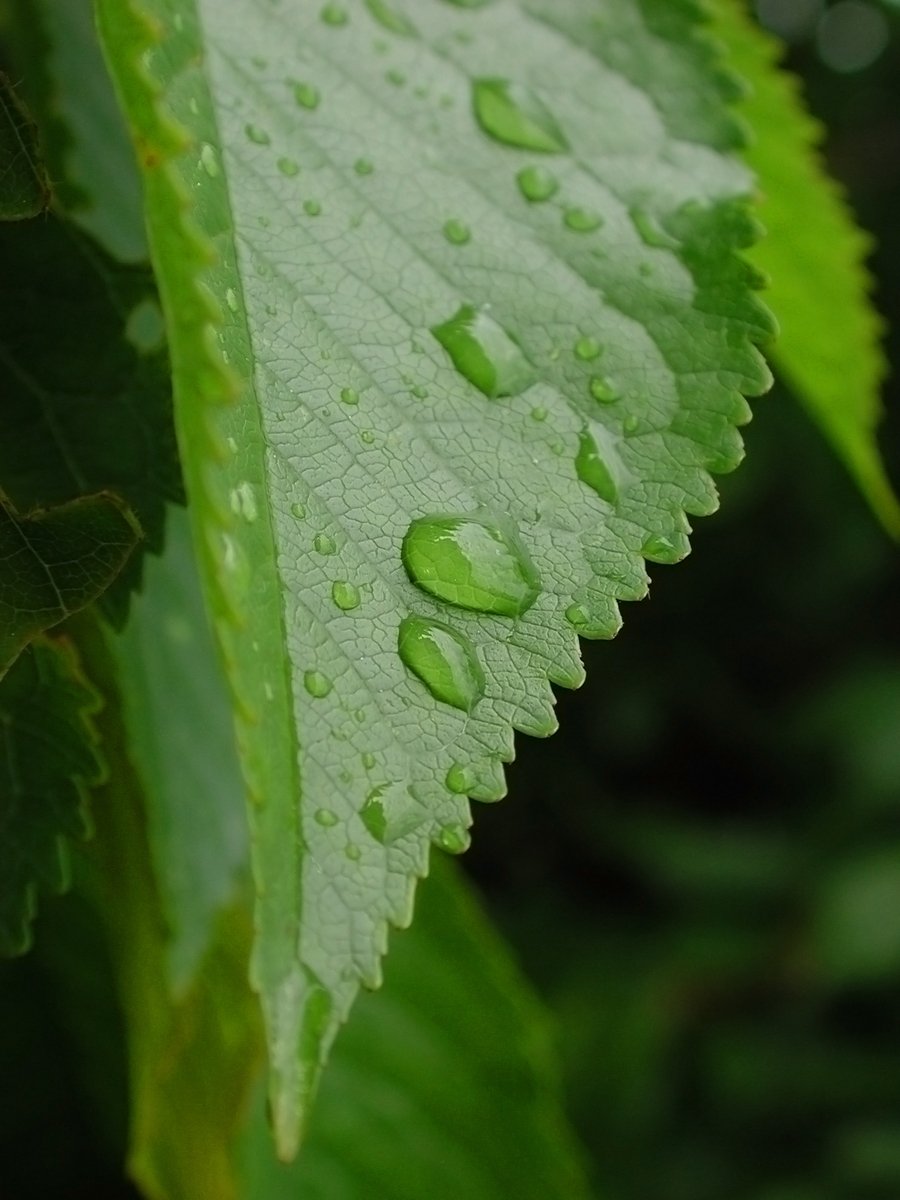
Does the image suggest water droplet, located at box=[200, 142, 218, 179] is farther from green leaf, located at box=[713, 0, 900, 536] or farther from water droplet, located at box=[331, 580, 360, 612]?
green leaf, located at box=[713, 0, 900, 536]

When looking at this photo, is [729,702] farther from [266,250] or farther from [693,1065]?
[266,250]

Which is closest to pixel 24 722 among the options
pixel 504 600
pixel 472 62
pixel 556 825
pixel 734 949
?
pixel 504 600

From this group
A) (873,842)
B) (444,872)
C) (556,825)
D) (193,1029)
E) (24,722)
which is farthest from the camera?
(556,825)

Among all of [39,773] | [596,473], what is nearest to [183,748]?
[39,773]

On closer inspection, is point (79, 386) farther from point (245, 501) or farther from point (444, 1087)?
point (444, 1087)

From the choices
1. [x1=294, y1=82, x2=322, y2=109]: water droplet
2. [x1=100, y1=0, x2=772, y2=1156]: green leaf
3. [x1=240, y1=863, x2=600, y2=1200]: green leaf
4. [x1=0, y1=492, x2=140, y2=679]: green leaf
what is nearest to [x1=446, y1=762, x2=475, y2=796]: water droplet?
[x1=100, y1=0, x2=772, y2=1156]: green leaf

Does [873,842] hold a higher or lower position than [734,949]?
higher
